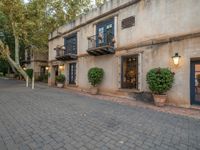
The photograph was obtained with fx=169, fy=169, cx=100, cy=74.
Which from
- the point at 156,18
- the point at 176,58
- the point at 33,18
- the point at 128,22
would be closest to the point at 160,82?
the point at 176,58

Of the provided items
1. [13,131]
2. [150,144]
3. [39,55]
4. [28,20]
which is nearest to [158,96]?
[150,144]

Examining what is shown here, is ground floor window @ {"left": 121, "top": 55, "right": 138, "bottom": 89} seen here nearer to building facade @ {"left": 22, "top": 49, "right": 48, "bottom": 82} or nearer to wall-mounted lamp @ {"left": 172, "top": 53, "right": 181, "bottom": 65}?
wall-mounted lamp @ {"left": 172, "top": 53, "right": 181, "bottom": 65}

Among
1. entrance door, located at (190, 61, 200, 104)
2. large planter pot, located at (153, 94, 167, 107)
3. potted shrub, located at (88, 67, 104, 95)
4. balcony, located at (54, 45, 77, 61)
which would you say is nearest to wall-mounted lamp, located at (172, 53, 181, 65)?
entrance door, located at (190, 61, 200, 104)

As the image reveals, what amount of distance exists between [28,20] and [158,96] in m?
16.6

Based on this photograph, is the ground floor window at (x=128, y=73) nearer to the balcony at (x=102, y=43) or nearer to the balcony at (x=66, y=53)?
the balcony at (x=102, y=43)

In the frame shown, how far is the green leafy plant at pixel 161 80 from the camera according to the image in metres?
7.89

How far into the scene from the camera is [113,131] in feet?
15.0

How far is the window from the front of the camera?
612 inches

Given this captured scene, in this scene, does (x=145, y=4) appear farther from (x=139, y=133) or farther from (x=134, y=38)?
(x=139, y=133)

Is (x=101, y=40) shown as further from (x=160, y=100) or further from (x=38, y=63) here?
(x=38, y=63)

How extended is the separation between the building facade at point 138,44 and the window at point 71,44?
10 centimetres

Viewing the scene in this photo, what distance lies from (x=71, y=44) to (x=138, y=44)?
8058mm

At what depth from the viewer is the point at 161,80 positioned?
7.90m

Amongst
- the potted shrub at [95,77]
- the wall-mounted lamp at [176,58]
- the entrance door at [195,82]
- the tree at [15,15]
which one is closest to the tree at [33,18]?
the tree at [15,15]
